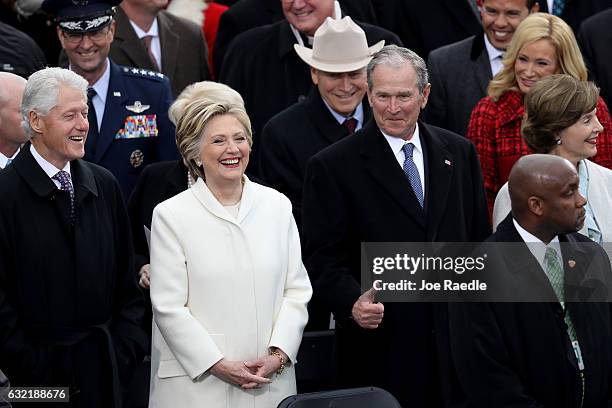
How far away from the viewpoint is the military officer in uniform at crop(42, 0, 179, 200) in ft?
22.6

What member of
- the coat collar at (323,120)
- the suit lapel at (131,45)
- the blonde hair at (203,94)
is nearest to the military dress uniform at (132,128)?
the blonde hair at (203,94)

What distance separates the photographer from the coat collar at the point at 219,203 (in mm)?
5359

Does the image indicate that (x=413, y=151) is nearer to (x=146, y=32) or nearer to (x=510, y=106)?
(x=510, y=106)

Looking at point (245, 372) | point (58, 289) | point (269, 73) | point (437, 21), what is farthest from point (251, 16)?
point (245, 372)

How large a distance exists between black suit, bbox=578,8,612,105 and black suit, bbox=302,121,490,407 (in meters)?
1.93

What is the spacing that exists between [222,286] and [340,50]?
208 cm

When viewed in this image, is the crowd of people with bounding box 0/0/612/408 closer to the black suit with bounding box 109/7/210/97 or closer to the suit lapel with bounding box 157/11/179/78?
the black suit with bounding box 109/7/210/97

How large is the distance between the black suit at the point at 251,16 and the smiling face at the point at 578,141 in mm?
2600

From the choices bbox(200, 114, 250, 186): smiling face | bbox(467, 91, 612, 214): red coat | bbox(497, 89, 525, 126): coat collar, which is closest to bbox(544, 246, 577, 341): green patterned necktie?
bbox(200, 114, 250, 186): smiling face

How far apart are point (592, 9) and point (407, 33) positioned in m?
1.24

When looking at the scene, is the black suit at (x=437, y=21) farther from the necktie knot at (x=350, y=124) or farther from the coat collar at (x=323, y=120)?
the coat collar at (x=323, y=120)

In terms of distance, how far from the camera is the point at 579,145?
5.98m

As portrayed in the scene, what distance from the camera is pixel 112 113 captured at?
6922 mm

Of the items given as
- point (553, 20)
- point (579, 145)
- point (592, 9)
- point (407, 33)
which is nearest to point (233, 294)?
point (579, 145)
